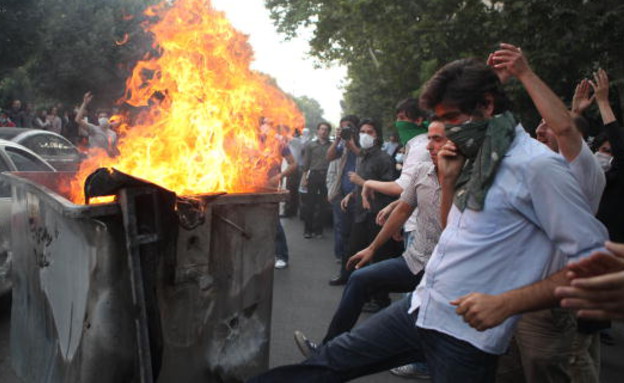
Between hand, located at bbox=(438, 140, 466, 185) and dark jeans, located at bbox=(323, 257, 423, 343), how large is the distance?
1407mm

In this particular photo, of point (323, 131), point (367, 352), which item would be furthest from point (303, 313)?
point (323, 131)

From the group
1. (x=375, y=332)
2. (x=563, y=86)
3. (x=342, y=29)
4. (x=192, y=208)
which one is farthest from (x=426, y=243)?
(x=342, y=29)

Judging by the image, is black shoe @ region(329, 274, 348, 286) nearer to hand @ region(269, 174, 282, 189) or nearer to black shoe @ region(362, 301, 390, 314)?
black shoe @ region(362, 301, 390, 314)

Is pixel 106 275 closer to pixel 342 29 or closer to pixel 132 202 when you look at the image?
pixel 132 202

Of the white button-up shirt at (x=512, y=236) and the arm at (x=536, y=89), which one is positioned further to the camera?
the arm at (x=536, y=89)

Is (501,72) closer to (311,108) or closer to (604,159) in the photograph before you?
(604,159)

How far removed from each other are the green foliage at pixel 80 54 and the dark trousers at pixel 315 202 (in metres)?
20.1

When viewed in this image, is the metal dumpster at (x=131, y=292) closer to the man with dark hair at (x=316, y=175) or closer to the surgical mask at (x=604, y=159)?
the surgical mask at (x=604, y=159)

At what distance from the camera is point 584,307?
159 centimetres

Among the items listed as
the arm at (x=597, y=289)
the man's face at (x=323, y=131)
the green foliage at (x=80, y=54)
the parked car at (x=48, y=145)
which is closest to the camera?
the arm at (x=597, y=289)

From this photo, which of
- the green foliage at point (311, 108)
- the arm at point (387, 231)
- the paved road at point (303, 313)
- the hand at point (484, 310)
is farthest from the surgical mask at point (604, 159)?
the green foliage at point (311, 108)

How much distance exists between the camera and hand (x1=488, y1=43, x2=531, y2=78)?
2.33 metres

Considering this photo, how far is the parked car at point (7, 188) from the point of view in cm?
480

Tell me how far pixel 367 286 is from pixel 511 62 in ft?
6.34
